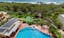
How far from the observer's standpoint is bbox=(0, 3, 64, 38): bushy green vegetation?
513 inches

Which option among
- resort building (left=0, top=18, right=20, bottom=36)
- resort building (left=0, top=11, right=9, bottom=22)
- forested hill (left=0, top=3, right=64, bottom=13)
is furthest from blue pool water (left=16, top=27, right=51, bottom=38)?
forested hill (left=0, top=3, right=64, bottom=13)

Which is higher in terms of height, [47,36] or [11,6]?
[11,6]

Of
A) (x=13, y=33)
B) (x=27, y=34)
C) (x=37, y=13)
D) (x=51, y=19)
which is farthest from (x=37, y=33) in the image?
(x=37, y=13)

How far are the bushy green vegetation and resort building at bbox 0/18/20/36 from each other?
3.03ft

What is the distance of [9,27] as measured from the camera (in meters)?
11.4

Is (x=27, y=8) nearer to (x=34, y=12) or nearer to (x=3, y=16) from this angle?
(x=34, y=12)

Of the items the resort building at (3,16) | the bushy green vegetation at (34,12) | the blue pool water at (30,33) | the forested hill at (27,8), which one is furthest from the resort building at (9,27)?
the forested hill at (27,8)

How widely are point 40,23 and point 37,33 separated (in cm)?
157

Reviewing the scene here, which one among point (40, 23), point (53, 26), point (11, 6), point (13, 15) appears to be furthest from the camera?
point (11, 6)

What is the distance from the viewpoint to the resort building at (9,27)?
10583 millimetres

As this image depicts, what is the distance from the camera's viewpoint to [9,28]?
11.2 m

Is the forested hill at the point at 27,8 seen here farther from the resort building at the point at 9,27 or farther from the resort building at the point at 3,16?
the resort building at the point at 9,27

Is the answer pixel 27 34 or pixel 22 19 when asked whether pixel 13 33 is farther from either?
pixel 22 19

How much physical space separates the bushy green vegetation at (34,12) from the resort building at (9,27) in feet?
3.03
